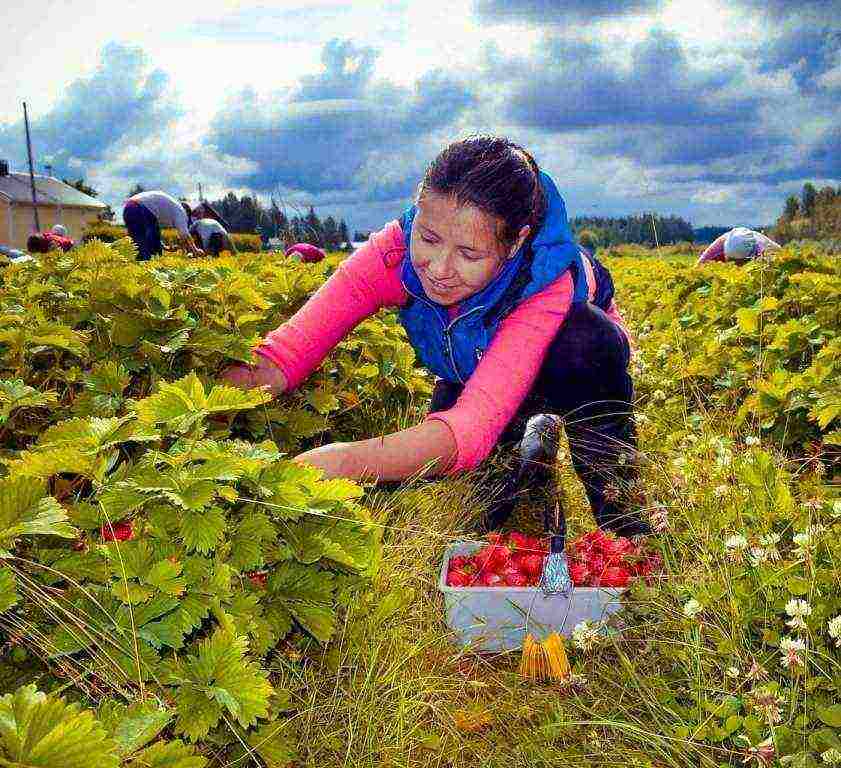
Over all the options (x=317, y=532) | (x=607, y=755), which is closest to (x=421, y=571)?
(x=607, y=755)

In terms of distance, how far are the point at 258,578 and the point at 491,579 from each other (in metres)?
1.15

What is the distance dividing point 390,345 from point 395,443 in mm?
1739

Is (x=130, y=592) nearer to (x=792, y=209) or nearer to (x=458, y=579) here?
(x=458, y=579)

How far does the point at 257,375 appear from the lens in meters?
2.92

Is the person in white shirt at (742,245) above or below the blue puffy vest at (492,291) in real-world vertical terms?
below

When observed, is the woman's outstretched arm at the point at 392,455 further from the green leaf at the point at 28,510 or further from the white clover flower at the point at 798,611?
the white clover flower at the point at 798,611

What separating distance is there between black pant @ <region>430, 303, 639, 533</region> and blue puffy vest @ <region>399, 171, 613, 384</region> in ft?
0.48

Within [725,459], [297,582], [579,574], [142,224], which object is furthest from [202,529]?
[142,224]

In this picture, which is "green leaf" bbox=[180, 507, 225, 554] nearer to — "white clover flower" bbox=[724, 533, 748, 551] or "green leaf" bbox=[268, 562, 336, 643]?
"green leaf" bbox=[268, 562, 336, 643]

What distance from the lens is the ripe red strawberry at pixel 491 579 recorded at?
274 centimetres

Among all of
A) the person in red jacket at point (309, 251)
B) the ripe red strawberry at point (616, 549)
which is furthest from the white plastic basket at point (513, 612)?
the person in red jacket at point (309, 251)

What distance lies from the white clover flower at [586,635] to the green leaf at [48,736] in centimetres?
161

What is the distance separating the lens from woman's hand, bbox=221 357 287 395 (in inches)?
113

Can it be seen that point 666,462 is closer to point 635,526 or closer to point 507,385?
point 635,526
